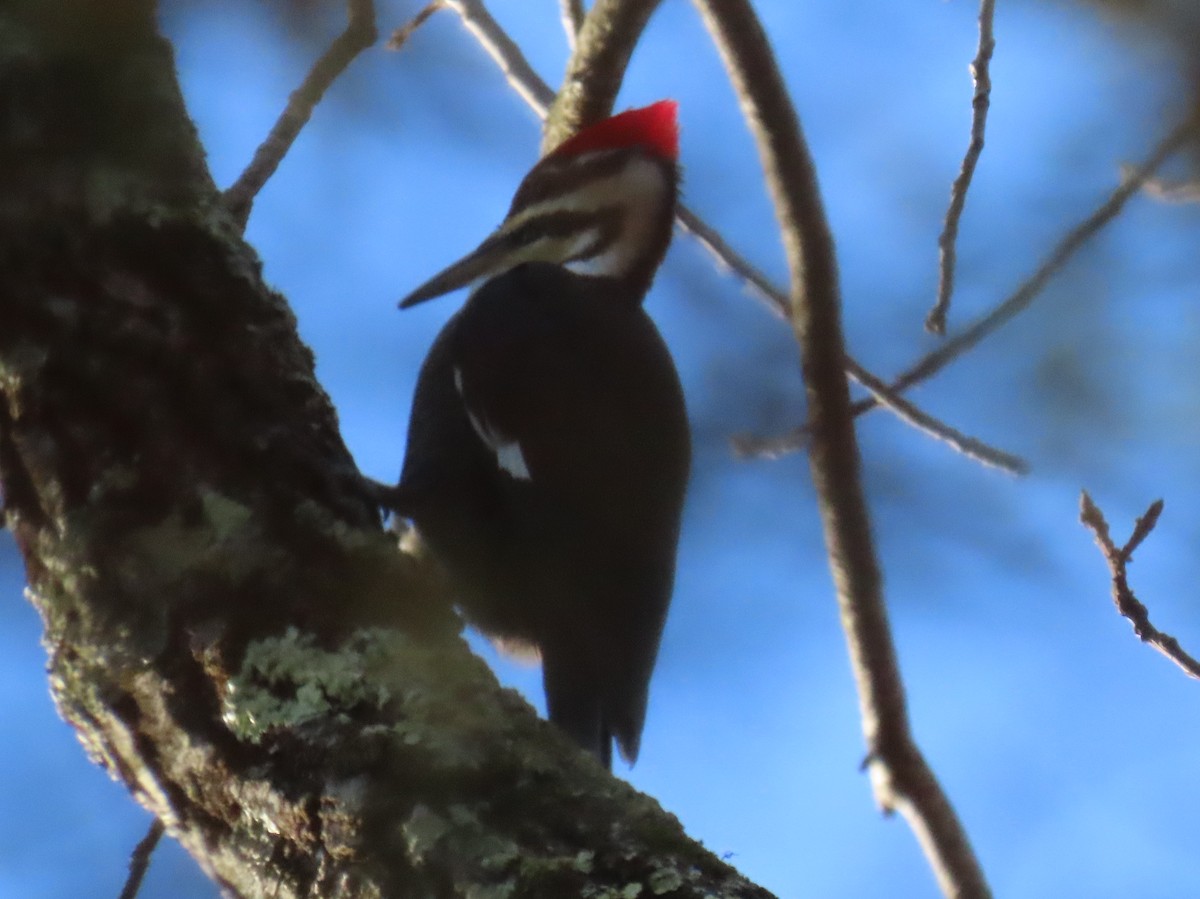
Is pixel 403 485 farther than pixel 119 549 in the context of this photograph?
Yes

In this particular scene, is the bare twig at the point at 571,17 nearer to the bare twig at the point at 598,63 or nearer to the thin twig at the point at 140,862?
the bare twig at the point at 598,63

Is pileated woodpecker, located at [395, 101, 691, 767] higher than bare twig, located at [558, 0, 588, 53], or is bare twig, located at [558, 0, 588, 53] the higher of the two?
bare twig, located at [558, 0, 588, 53]

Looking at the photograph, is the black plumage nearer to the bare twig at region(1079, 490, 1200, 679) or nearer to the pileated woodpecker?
the pileated woodpecker

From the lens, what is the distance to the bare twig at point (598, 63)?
91.2 inches

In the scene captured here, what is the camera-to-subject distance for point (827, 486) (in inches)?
79.4

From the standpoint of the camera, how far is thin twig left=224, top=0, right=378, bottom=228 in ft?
6.37

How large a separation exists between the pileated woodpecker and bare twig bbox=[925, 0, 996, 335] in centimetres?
46

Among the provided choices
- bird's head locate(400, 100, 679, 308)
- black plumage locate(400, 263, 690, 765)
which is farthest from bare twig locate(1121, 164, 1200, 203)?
bird's head locate(400, 100, 679, 308)

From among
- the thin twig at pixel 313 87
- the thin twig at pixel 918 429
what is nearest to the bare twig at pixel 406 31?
the thin twig at pixel 313 87

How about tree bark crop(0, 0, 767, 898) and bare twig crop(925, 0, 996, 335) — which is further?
bare twig crop(925, 0, 996, 335)

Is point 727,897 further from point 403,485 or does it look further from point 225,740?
point 403,485

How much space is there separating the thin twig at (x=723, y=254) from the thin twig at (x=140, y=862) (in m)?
1.00

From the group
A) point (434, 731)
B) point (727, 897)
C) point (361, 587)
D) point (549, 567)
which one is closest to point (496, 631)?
point (549, 567)

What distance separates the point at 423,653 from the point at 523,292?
123cm
